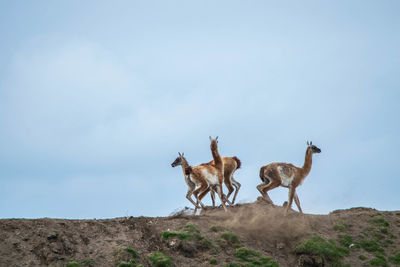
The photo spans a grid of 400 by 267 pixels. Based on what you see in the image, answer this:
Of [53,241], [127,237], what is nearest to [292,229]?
[127,237]

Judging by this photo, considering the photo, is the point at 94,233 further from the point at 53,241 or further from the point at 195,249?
the point at 195,249

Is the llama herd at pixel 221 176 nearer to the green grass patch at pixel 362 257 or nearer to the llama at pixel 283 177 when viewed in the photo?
the llama at pixel 283 177

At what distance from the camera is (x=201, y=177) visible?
79.0 ft

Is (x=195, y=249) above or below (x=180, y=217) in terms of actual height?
below

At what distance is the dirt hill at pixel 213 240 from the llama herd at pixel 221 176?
877mm

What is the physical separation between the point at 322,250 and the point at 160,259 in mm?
7630

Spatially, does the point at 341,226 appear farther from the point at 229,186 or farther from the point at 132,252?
the point at 132,252

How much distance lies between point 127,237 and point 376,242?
12.3 metres

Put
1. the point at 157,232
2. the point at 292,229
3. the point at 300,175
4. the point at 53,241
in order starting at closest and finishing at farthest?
the point at 53,241, the point at 157,232, the point at 292,229, the point at 300,175

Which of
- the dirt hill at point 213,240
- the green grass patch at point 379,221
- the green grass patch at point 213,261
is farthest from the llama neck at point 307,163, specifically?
the green grass patch at point 213,261

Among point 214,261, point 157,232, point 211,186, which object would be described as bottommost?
point 214,261

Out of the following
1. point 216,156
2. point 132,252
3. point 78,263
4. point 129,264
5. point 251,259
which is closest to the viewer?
point 78,263

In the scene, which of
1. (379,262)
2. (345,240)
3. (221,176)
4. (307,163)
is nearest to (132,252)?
(221,176)

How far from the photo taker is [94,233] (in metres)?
20.3
